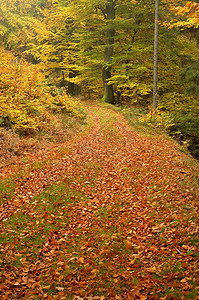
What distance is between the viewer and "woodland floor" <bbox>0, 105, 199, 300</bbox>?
4051 mm

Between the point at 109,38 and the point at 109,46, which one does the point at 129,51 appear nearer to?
the point at 109,46

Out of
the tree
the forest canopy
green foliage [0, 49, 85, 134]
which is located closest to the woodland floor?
green foliage [0, 49, 85, 134]

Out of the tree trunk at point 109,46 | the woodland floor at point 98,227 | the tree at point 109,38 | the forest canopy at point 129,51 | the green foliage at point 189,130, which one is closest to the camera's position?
the woodland floor at point 98,227

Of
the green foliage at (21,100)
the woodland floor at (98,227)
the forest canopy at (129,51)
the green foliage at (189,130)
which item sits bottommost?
the woodland floor at (98,227)

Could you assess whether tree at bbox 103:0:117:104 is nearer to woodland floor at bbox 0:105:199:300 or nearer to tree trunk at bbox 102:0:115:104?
tree trunk at bbox 102:0:115:104

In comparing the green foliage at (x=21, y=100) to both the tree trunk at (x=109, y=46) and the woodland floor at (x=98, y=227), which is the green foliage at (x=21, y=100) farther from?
the tree trunk at (x=109, y=46)

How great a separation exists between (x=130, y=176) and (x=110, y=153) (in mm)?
2564

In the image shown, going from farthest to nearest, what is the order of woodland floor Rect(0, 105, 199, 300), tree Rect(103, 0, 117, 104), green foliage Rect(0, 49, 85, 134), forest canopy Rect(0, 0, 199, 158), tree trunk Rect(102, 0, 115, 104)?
tree trunk Rect(102, 0, 115, 104) → tree Rect(103, 0, 117, 104) → forest canopy Rect(0, 0, 199, 158) → green foliage Rect(0, 49, 85, 134) → woodland floor Rect(0, 105, 199, 300)

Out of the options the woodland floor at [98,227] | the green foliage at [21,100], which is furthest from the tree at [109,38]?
the woodland floor at [98,227]

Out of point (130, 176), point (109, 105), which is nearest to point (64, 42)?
point (109, 105)

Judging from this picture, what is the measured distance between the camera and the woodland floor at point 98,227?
13.3 feet

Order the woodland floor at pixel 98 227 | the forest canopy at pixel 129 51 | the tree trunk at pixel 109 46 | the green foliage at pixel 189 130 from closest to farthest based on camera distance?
1. the woodland floor at pixel 98 227
2. the green foliage at pixel 189 130
3. the forest canopy at pixel 129 51
4. the tree trunk at pixel 109 46

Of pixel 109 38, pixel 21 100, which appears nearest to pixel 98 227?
pixel 21 100

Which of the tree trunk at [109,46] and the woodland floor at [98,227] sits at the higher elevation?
the tree trunk at [109,46]
